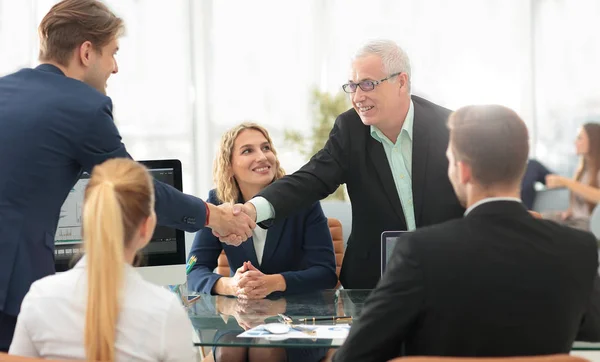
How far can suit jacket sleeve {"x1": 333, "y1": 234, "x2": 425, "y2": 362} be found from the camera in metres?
1.76

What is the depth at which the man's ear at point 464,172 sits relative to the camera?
1870 mm

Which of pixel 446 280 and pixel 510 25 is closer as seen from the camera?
pixel 446 280

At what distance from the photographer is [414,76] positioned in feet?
25.6

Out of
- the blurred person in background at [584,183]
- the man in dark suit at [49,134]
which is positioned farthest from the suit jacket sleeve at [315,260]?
the blurred person in background at [584,183]

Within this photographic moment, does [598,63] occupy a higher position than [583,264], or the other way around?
[598,63]

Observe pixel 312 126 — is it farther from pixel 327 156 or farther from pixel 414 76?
pixel 327 156

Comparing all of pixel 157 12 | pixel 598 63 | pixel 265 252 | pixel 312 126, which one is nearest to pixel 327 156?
pixel 265 252

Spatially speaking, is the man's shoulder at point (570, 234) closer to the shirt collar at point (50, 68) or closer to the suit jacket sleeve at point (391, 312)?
the suit jacket sleeve at point (391, 312)

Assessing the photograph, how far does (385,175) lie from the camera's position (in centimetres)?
324

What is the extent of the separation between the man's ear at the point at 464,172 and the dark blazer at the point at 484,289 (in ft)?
0.27

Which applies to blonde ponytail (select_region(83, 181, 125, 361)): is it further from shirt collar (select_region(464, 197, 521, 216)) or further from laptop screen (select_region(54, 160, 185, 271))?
laptop screen (select_region(54, 160, 185, 271))

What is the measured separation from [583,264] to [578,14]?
674 centimetres

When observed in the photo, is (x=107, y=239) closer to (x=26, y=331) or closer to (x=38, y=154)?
(x=26, y=331)

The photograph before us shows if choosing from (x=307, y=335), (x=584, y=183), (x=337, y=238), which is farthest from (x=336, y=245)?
(x=584, y=183)
